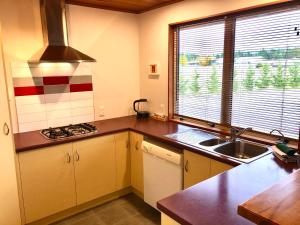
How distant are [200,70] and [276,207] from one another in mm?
2081

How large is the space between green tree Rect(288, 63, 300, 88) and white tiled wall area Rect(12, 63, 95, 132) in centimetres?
220

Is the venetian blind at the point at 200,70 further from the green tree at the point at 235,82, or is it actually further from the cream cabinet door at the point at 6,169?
the cream cabinet door at the point at 6,169

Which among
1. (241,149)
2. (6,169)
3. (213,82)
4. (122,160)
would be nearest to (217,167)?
(241,149)

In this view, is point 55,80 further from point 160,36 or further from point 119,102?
point 160,36

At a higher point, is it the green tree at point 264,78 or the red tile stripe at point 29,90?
the green tree at point 264,78

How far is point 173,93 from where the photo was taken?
308cm

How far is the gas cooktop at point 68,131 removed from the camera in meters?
2.48

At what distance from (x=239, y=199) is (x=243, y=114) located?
1317 mm

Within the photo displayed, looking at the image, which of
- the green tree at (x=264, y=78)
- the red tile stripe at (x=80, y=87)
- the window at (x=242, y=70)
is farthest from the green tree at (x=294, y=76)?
the red tile stripe at (x=80, y=87)

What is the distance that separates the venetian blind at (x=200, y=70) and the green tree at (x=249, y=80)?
29 centimetres

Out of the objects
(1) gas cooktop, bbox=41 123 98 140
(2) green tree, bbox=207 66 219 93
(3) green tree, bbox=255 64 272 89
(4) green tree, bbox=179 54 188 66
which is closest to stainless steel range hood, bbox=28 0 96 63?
(1) gas cooktop, bbox=41 123 98 140

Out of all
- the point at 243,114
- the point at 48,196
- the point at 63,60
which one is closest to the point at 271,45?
the point at 243,114

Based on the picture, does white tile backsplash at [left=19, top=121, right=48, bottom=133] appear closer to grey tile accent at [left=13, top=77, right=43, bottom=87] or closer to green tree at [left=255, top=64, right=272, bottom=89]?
grey tile accent at [left=13, top=77, right=43, bottom=87]

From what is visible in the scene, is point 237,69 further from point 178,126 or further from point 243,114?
point 178,126
